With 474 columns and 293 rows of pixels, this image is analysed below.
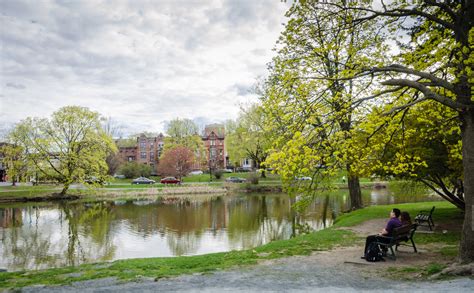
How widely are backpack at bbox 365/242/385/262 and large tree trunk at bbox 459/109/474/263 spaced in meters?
2.02

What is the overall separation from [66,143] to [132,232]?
94.2 feet

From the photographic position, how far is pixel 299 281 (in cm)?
790

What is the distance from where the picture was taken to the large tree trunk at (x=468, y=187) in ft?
28.1

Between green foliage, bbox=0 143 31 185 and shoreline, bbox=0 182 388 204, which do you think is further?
shoreline, bbox=0 182 388 204

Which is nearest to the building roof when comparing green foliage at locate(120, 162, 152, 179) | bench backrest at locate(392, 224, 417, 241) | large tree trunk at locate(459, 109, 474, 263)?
green foliage at locate(120, 162, 152, 179)

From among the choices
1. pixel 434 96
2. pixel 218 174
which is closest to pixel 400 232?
pixel 434 96

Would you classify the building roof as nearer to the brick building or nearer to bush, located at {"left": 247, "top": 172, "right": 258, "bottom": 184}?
the brick building

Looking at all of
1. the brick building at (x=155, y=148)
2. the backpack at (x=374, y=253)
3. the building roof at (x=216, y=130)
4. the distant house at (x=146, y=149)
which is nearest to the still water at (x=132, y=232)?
the backpack at (x=374, y=253)

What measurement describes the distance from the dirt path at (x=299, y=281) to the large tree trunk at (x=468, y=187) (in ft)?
4.18

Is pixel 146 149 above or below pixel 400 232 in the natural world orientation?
above

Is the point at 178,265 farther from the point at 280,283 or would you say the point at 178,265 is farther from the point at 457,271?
the point at 457,271

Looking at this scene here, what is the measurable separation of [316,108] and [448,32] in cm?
393

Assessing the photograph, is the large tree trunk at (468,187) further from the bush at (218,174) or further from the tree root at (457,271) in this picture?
the bush at (218,174)

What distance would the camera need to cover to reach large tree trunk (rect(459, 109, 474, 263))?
338 inches
